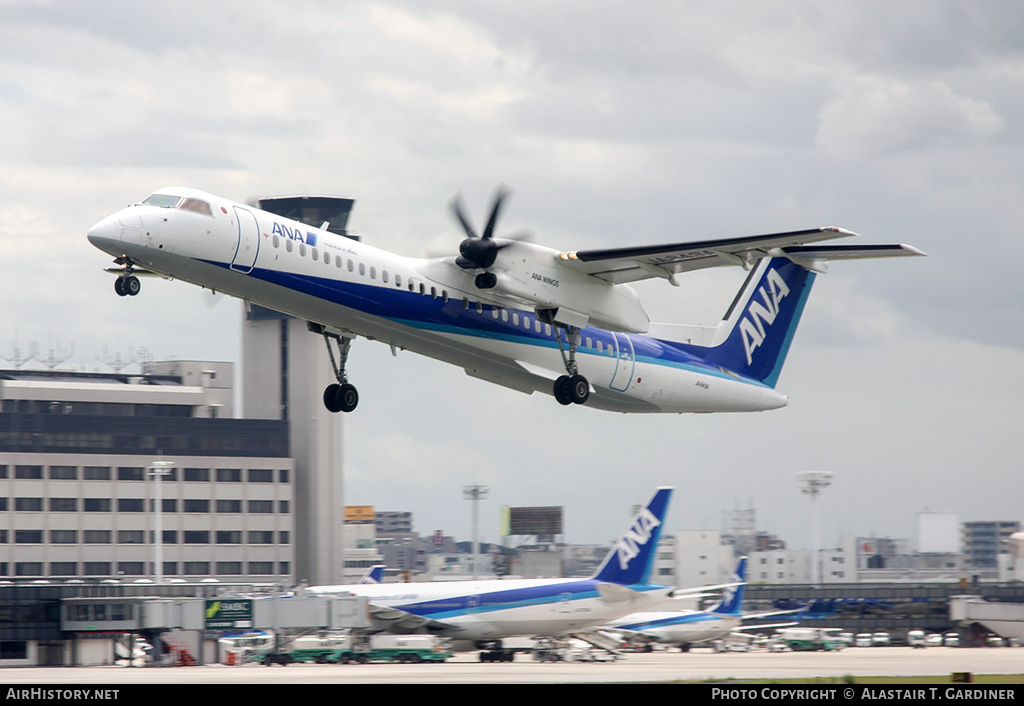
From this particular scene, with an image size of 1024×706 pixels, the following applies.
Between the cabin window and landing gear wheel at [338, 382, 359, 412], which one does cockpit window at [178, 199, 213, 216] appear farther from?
landing gear wheel at [338, 382, 359, 412]

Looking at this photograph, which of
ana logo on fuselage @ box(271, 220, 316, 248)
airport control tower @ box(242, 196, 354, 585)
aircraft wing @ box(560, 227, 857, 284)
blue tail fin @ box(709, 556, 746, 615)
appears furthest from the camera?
airport control tower @ box(242, 196, 354, 585)

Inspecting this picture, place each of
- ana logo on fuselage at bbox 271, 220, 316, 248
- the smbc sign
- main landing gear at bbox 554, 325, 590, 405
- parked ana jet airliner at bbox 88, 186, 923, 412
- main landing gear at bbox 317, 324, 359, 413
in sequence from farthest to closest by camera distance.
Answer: the smbc sign → main landing gear at bbox 554, 325, 590, 405 → main landing gear at bbox 317, 324, 359, 413 → ana logo on fuselage at bbox 271, 220, 316, 248 → parked ana jet airliner at bbox 88, 186, 923, 412

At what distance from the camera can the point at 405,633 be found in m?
38.8

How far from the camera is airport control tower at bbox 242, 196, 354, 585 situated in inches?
3346

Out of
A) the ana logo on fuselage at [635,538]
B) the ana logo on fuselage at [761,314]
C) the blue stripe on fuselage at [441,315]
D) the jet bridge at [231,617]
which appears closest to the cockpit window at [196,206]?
the blue stripe on fuselage at [441,315]

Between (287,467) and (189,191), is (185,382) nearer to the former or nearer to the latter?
(287,467)

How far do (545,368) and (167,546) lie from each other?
55933 millimetres

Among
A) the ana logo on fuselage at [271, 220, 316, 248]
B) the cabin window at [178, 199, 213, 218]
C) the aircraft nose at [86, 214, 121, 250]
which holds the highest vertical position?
the cabin window at [178, 199, 213, 218]

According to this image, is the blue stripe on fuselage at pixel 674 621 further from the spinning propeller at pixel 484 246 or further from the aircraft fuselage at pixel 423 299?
the spinning propeller at pixel 484 246

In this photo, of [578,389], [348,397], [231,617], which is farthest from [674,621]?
[348,397]

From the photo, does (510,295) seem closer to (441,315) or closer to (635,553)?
(441,315)

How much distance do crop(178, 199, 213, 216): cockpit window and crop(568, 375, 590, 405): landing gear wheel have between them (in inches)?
362

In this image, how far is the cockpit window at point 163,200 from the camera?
21.7m

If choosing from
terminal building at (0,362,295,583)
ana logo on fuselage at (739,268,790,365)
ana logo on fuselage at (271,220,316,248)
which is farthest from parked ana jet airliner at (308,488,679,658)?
terminal building at (0,362,295,583)
